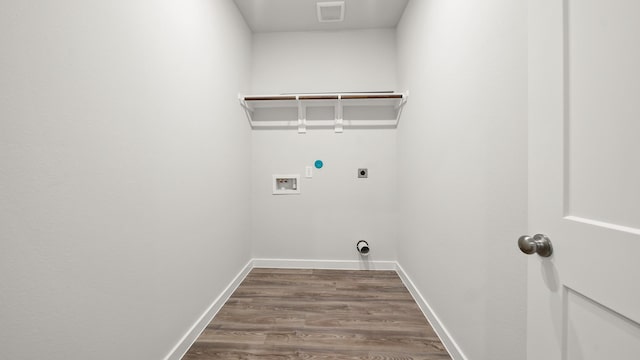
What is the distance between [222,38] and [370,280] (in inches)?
101

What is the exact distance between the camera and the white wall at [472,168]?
3.26ft

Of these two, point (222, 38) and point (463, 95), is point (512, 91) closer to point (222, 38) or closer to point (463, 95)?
point (463, 95)

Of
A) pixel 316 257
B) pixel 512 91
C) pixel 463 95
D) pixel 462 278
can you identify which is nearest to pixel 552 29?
pixel 512 91

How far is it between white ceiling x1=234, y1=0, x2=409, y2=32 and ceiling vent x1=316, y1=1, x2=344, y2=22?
5cm

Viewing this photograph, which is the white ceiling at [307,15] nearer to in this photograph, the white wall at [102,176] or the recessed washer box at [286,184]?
the white wall at [102,176]

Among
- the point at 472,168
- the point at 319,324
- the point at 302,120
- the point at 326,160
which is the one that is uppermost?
the point at 302,120

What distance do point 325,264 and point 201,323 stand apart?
140 cm

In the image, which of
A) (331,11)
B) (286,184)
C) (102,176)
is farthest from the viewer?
(286,184)

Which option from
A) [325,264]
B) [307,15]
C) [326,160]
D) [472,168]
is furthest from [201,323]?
[307,15]

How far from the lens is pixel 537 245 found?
2.33ft

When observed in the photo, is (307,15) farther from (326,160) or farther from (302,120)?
(326,160)

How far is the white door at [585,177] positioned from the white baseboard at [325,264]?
2070 millimetres

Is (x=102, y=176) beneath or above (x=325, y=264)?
above

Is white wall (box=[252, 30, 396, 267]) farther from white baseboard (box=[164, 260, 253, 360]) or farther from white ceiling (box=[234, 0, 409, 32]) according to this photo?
white baseboard (box=[164, 260, 253, 360])
